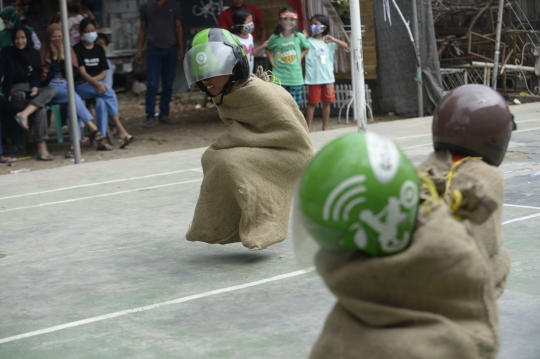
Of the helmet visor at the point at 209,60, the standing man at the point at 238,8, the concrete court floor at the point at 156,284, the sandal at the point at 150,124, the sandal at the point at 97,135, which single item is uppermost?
the standing man at the point at 238,8

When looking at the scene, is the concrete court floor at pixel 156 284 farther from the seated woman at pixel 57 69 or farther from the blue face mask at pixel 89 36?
the blue face mask at pixel 89 36

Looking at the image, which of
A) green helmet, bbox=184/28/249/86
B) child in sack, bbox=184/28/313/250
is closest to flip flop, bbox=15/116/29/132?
child in sack, bbox=184/28/313/250

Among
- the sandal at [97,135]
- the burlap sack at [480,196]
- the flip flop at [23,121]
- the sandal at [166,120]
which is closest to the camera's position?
the burlap sack at [480,196]

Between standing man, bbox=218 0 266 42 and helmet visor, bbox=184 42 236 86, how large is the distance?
294 inches

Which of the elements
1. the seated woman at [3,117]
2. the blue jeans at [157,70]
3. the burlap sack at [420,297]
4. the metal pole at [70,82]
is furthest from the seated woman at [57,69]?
the burlap sack at [420,297]

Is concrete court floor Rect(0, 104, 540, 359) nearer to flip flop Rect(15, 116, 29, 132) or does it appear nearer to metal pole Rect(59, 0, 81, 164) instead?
metal pole Rect(59, 0, 81, 164)

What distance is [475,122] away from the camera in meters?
2.77

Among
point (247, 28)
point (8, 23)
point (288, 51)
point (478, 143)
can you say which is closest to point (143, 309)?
point (478, 143)

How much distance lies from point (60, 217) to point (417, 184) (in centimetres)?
585

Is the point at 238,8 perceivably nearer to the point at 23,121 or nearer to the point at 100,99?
the point at 100,99

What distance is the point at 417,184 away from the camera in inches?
88.4

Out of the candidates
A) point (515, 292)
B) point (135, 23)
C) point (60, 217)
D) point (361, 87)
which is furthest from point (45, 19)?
point (515, 292)

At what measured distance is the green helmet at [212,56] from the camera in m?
5.27

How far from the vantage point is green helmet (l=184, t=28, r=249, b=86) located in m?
5.27
